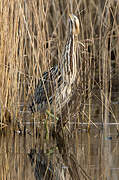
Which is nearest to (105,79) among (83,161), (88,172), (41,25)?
(41,25)

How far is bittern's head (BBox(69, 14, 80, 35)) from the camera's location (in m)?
5.42

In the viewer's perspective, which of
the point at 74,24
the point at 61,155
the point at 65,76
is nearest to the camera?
the point at 61,155

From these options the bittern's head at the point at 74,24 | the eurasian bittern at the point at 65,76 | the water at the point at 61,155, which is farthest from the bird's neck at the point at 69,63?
the water at the point at 61,155

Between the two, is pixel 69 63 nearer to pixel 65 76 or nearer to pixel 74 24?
pixel 65 76

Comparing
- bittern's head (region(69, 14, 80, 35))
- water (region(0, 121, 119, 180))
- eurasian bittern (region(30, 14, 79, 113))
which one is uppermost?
bittern's head (region(69, 14, 80, 35))

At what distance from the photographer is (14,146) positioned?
498cm

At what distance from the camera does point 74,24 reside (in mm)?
5445

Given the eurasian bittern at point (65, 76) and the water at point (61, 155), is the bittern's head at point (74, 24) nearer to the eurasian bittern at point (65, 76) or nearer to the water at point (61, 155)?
the eurasian bittern at point (65, 76)

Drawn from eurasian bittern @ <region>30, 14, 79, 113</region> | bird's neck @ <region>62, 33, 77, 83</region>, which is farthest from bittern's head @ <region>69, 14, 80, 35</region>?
bird's neck @ <region>62, 33, 77, 83</region>

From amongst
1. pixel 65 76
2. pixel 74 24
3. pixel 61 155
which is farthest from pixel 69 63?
pixel 61 155

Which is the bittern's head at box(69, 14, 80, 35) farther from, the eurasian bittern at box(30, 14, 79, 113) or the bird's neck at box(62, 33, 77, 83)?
the bird's neck at box(62, 33, 77, 83)

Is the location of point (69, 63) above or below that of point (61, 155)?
above

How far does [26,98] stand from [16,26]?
811 mm

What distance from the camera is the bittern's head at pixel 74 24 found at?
17.8ft
